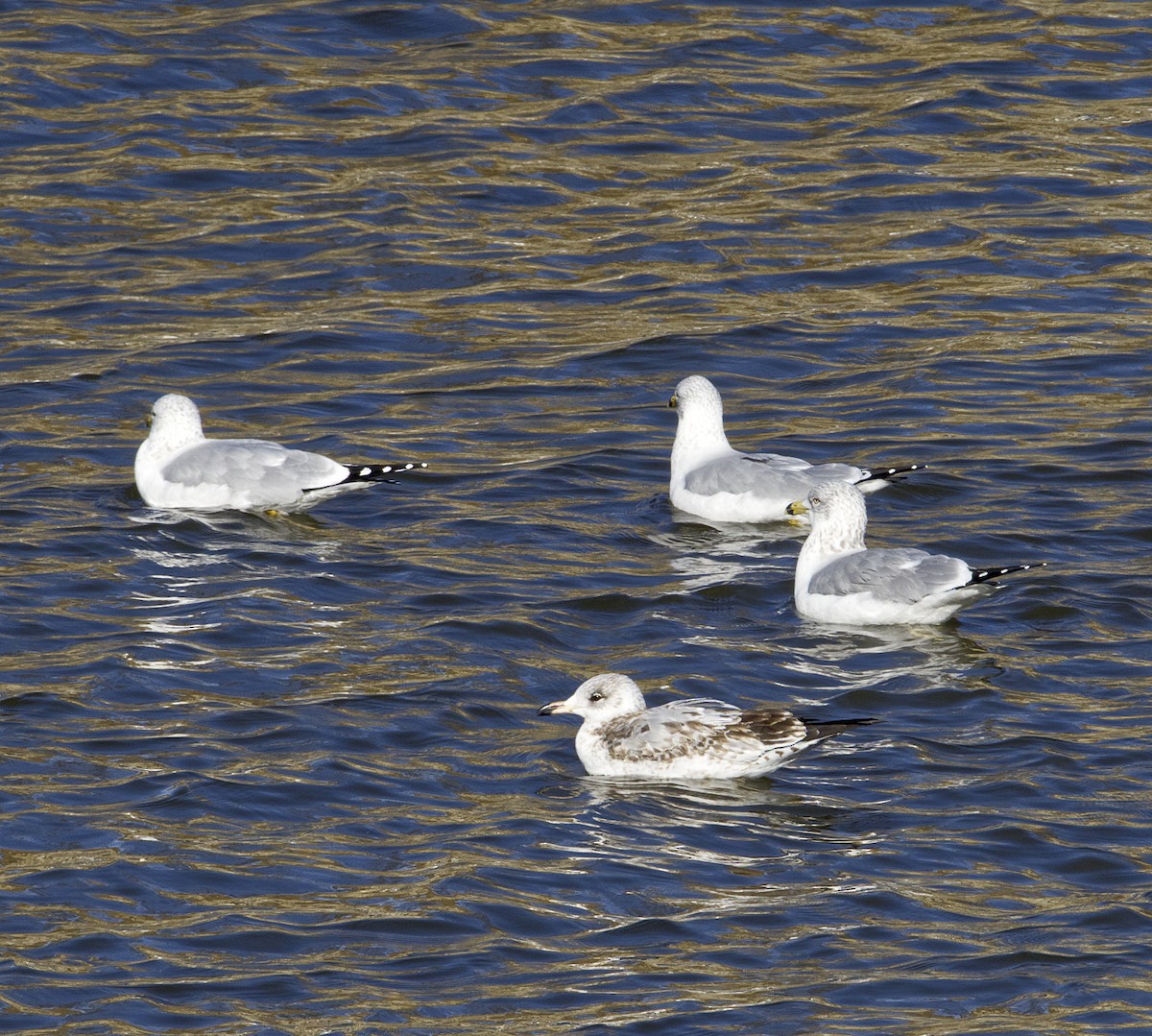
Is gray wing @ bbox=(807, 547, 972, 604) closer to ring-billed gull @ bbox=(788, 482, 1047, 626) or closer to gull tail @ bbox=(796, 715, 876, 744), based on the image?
ring-billed gull @ bbox=(788, 482, 1047, 626)

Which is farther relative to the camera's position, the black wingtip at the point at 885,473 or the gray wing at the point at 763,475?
the gray wing at the point at 763,475

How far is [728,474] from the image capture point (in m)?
13.4

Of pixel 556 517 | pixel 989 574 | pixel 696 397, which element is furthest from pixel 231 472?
pixel 989 574

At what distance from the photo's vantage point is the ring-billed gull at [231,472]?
13.2 m

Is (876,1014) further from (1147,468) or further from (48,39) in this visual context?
(48,39)

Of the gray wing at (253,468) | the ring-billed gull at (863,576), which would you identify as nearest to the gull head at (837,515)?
the ring-billed gull at (863,576)

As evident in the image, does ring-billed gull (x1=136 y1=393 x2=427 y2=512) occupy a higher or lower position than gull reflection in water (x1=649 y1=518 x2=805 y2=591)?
higher

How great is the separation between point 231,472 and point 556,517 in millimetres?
2077

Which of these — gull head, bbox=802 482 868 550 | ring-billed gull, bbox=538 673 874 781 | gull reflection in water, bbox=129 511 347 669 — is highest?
gull head, bbox=802 482 868 550

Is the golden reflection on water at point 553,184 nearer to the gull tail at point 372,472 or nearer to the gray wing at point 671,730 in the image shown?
the gull tail at point 372,472

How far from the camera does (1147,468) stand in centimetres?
1378

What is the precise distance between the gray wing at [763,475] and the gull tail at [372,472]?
185cm

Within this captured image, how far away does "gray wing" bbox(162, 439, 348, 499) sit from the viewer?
43.3 ft

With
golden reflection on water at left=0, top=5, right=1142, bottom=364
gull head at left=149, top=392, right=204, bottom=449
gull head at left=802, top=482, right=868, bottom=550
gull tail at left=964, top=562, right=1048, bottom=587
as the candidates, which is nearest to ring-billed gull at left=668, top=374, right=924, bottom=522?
gull head at left=802, top=482, right=868, bottom=550
